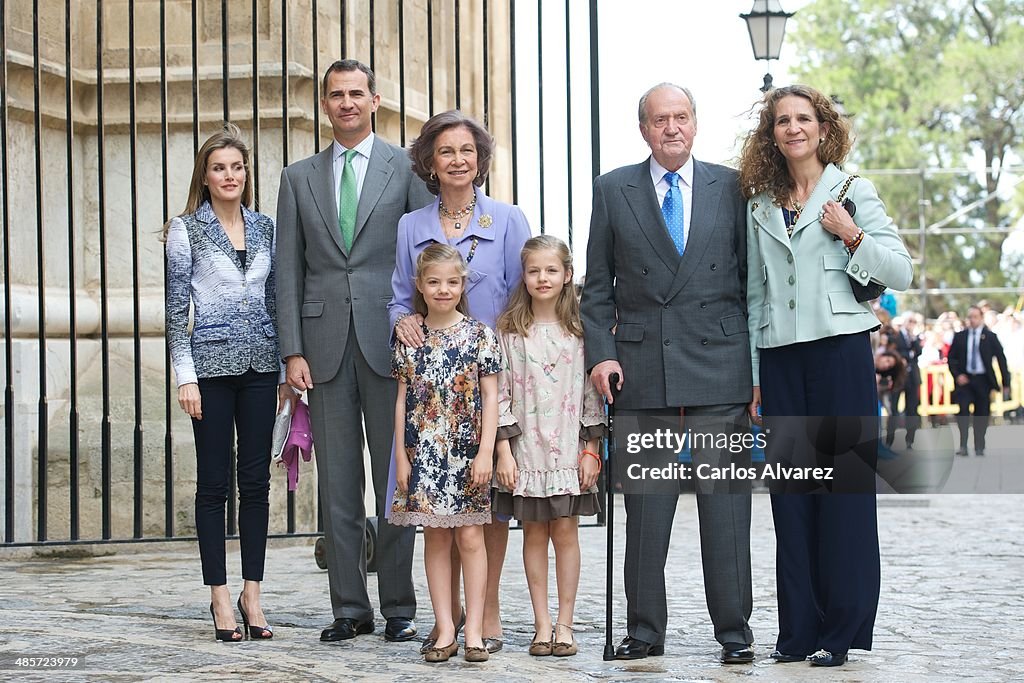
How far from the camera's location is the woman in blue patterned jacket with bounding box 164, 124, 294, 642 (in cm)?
515

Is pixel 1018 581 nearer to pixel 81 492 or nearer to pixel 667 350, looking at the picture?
pixel 667 350

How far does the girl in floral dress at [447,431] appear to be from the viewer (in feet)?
15.7

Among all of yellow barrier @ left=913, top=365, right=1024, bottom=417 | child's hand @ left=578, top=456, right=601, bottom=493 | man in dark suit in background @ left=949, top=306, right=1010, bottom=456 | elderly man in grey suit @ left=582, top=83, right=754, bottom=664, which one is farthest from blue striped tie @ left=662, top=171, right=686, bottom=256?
yellow barrier @ left=913, top=365, right=1024, bottom=417

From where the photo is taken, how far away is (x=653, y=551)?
4.83m

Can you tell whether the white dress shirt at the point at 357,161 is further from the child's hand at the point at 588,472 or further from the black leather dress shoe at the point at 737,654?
the black leather dress shoe at the point at 737,654

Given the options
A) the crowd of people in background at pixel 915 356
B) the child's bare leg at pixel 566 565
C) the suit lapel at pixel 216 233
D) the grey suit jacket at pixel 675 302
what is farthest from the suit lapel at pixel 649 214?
the crowd of people in background at pixel 915 356

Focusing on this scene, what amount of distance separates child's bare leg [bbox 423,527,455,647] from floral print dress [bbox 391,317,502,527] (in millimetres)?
105

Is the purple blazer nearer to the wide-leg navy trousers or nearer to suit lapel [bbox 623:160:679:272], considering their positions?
suit lapel [bbox 623:160:679:272]

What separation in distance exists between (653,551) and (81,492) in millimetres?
3953

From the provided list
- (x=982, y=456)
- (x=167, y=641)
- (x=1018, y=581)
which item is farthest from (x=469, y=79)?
(x=982, y=456)

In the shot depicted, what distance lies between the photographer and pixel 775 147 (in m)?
4.83

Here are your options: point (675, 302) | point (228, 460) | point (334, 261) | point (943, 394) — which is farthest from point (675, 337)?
point (943, 394)

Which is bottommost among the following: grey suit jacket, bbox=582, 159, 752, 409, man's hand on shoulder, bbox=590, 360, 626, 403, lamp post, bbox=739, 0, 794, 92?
man's hand on shoulder, bbox=590, 360, 626, 403

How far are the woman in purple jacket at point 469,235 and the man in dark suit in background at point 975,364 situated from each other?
13.6 metres
